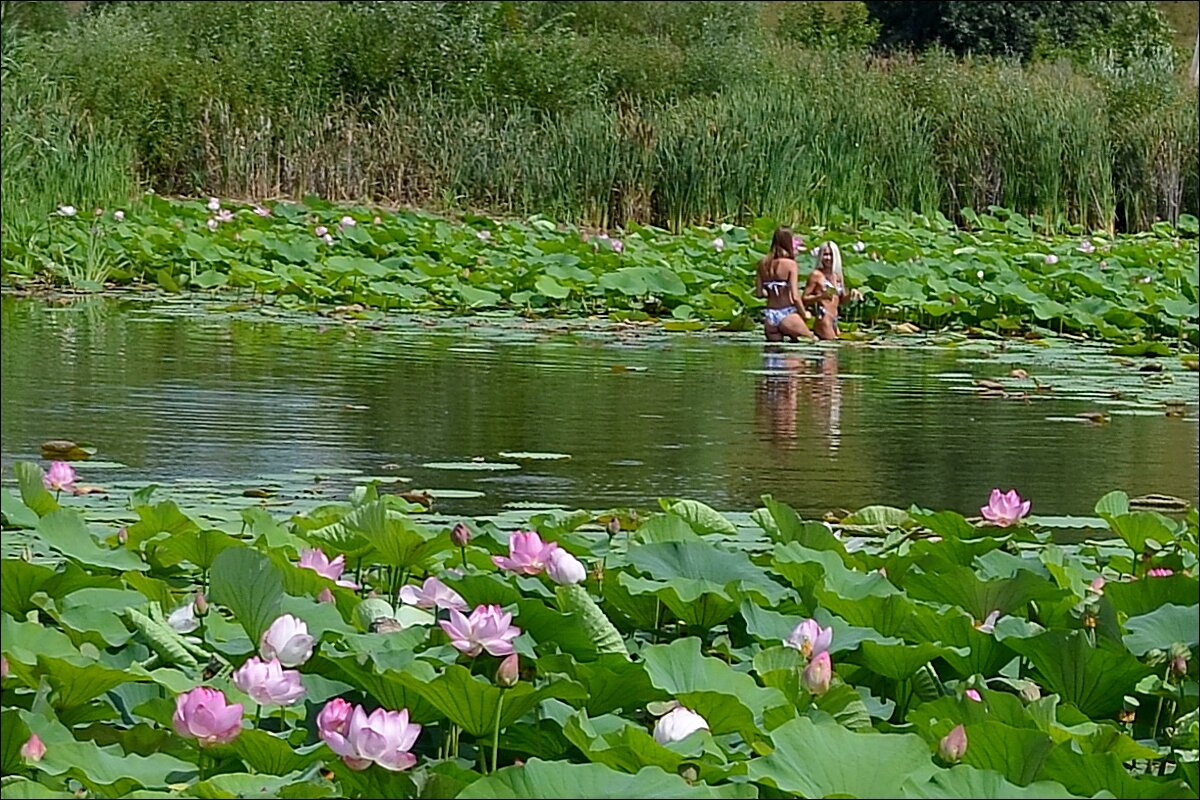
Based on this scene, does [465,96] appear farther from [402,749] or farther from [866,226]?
[402,749]

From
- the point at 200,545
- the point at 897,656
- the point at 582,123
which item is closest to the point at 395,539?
the point at 200,545

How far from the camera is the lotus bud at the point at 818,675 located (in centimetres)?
158

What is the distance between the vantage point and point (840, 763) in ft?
4.27

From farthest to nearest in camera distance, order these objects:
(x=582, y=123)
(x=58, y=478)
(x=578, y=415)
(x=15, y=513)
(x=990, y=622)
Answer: (x=582, y=123)
(x=578, y=415)
(x=58, y=478)
(x=15, y=513)
(x=990, y=622)

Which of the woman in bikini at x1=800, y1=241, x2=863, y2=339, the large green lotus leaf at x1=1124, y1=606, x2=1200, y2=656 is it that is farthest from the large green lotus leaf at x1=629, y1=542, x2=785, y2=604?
the woman in bikini at x1=800, y1=241, x2=863, y2=339

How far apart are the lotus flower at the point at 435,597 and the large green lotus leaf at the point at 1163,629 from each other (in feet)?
2.09

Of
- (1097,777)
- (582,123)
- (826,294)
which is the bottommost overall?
(1097,777)

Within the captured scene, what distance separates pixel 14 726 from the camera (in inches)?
53.2

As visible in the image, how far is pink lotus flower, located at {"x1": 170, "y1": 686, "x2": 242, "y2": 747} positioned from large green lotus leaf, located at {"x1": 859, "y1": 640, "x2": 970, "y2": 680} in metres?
0.61

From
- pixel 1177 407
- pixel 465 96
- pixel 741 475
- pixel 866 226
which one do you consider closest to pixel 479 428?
pixel 741 475

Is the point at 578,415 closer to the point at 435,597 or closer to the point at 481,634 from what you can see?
the point at 435,597

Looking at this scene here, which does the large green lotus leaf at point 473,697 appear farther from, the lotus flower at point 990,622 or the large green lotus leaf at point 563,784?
the lotus flower at point 990,622

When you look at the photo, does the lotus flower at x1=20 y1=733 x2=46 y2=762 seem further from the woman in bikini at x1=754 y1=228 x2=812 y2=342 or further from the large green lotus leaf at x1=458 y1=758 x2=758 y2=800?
the woman in bikini at x1=754 y1=228 x2=812 y2=342

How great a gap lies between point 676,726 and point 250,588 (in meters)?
0.51
